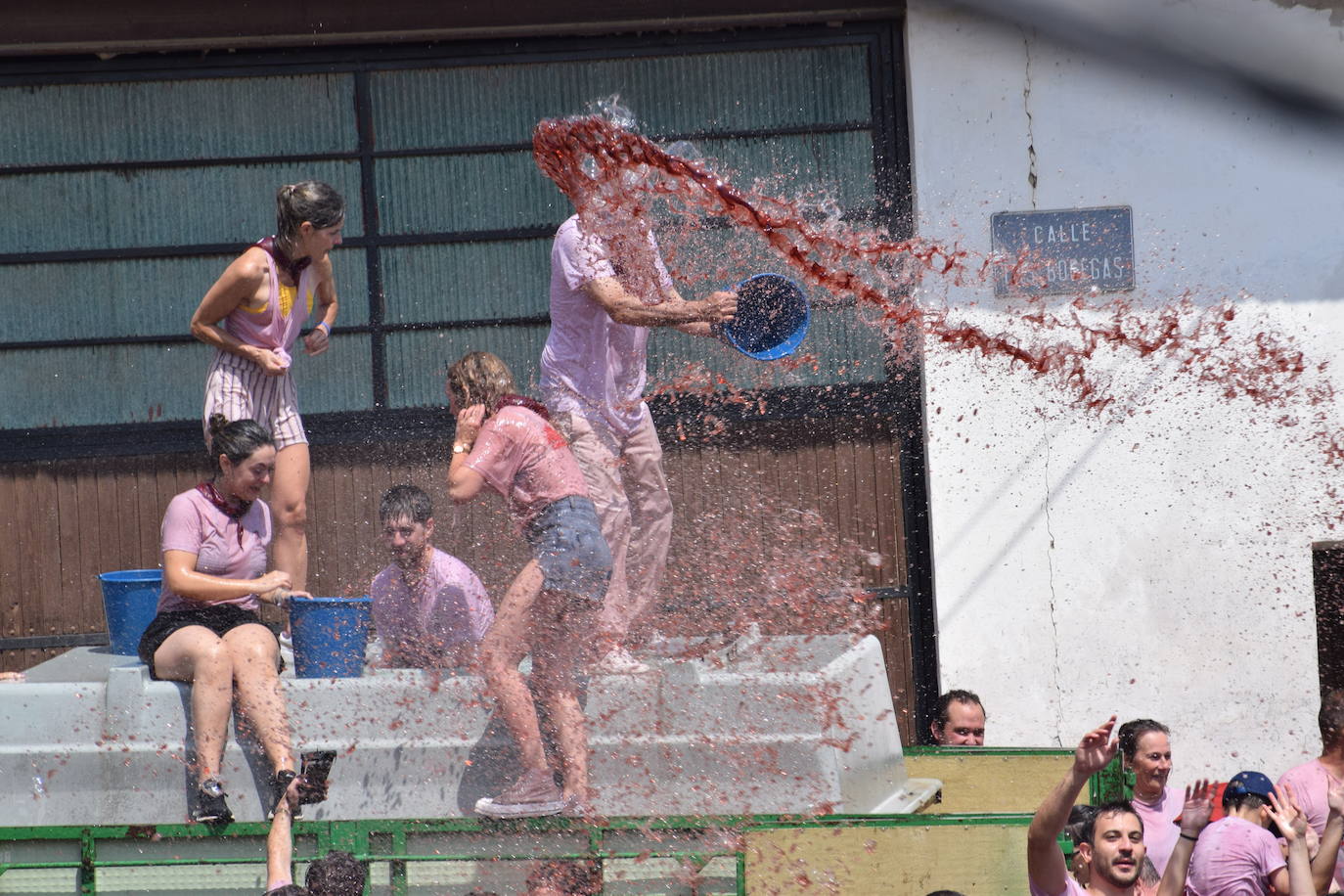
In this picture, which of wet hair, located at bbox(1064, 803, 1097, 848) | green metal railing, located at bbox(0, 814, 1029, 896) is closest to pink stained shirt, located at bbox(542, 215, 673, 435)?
Answer: green metal railing, located at bbox(0, 814, 1029, 896)

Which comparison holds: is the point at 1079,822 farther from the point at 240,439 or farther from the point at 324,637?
the point at 240,439

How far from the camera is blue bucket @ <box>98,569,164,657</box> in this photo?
17.7 ft

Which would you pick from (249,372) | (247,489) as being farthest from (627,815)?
(249,372)

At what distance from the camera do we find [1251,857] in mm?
4488

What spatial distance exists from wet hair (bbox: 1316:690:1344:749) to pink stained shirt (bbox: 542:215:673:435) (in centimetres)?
273

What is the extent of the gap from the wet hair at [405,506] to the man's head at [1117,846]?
2.35m

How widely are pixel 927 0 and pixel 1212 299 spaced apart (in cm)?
731

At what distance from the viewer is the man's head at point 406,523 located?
15.9ft

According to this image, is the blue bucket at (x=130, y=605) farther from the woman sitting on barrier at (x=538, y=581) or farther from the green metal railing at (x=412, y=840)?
the woman sitting on barrier at (x=538, y=581)

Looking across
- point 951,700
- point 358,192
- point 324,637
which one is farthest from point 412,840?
point 358,192

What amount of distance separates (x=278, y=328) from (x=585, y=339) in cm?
119

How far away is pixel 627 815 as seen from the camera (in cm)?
436

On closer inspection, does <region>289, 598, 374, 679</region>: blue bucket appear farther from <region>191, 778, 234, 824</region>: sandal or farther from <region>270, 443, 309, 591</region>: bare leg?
<region>270, 443, 309, 591</region>: bare leg

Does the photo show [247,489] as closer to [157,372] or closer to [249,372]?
[249,372]
